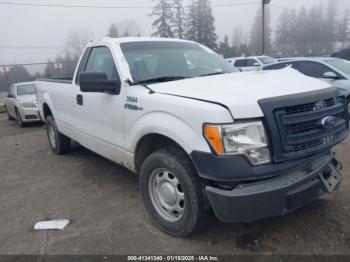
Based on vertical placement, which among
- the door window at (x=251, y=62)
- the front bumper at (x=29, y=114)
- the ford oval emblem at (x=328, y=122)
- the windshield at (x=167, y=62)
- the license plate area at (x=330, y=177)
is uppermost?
the windshield at (x=167, y=62)

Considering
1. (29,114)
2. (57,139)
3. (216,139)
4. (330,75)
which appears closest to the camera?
(216,139)

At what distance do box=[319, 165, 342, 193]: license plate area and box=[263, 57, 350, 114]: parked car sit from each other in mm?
5209

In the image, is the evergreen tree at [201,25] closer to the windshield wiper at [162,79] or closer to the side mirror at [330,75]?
the side mirror at [330,75]

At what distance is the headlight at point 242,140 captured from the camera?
2695 mm

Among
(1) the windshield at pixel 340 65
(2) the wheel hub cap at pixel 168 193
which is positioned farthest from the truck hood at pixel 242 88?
(1) the windshield at pixel 340 65

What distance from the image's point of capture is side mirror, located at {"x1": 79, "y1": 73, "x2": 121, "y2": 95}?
12.3 ft

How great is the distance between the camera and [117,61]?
403 cm

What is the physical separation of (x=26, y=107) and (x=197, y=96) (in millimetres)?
9337

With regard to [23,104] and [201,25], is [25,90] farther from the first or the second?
[201,25]

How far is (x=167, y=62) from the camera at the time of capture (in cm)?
420

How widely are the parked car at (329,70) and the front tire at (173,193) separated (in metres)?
6.08

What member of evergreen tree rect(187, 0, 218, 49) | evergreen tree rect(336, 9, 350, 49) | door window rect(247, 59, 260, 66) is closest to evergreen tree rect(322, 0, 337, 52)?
evergreen tree rect(336, 9, 350, 49)

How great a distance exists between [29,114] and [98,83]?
26.3 feet

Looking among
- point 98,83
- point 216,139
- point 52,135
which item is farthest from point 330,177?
point 52,135
